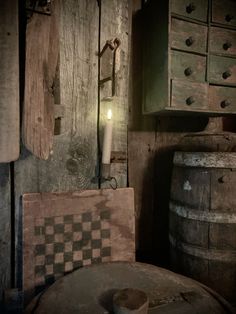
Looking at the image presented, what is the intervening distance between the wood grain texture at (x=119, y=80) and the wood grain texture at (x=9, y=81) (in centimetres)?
48

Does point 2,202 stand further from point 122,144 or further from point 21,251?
point 122,144

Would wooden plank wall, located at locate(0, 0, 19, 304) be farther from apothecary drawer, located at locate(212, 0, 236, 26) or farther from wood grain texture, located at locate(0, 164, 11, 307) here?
apothecary drawer, located at locate(212, 0, 236, 26)

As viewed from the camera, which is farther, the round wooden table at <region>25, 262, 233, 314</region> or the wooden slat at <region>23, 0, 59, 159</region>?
the wooden slat at <region>23, 0, 59, 159</region>

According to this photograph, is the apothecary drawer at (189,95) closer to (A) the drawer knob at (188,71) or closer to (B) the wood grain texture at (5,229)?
(A) the drawer knob at (188,71)

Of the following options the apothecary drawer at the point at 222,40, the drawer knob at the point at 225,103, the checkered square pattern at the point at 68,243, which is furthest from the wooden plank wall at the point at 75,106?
the drawer knob at the point at 225,103

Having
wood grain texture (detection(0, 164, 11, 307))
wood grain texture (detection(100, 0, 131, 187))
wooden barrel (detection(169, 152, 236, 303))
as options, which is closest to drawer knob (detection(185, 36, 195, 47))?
wood grain texture (detection(100, 0, 131, 187))

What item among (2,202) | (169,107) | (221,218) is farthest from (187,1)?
(2,202)

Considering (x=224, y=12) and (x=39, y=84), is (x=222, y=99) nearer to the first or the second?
(x=224, y=12)

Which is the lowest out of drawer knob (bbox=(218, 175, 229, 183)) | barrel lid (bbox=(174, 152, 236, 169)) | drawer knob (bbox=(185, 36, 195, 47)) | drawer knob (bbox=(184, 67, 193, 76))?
drawer knob (bbox=(218, 175, 229, 183))

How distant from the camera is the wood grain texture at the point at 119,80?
60.4 inches

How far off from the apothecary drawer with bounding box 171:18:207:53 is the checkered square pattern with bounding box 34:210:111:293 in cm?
101

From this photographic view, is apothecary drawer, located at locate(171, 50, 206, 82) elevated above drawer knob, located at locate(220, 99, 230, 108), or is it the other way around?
apothecary drawer, located at locate(171, 50, 206, 82)

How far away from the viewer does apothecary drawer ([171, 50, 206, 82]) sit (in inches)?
59.1

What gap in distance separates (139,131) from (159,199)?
490 millimetres
